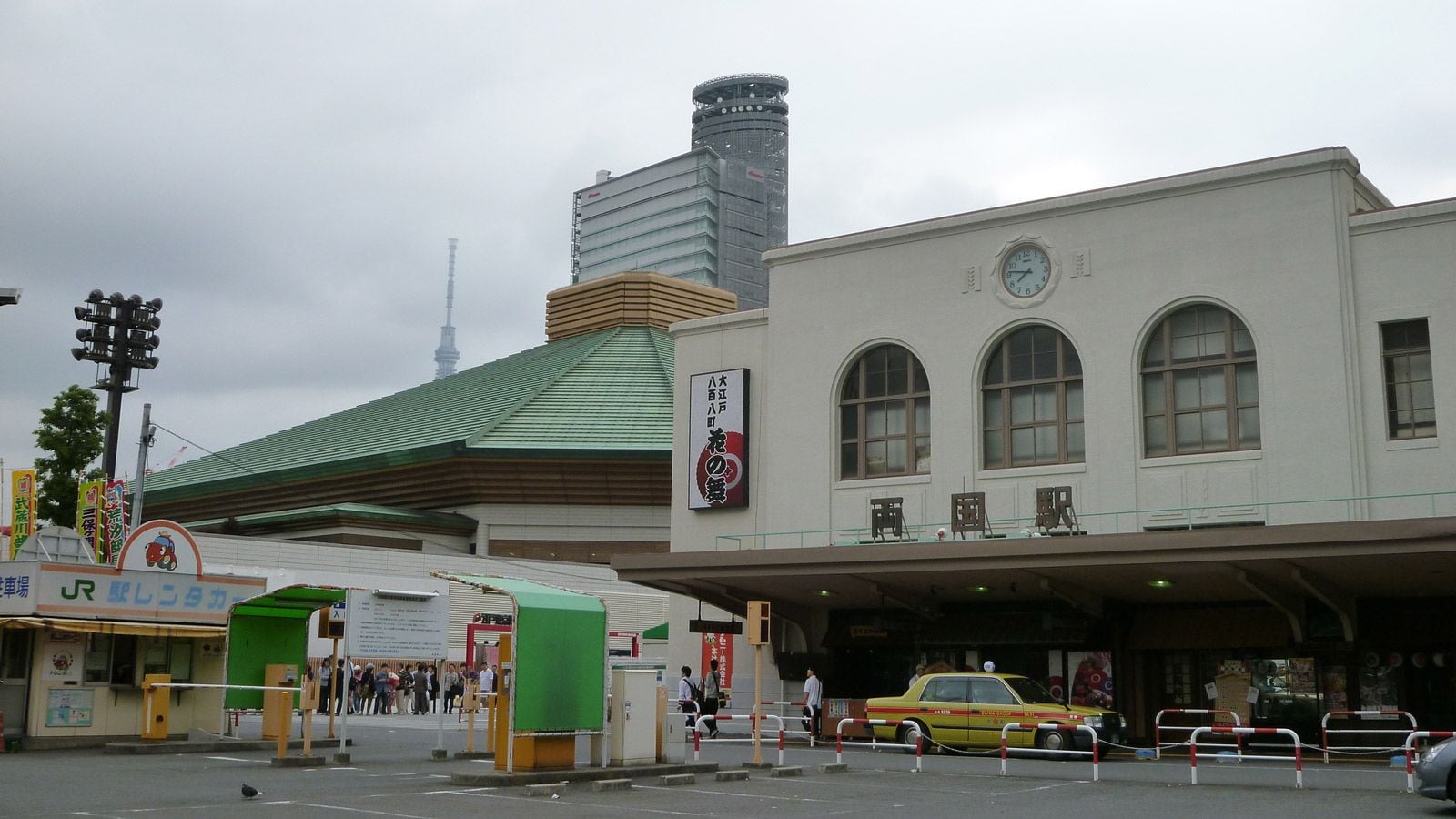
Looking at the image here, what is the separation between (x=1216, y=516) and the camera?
28.3 m

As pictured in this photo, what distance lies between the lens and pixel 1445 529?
22031 mm

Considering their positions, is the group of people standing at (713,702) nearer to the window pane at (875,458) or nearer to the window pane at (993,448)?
the window pane at (875,458)

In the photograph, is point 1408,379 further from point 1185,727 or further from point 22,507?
point 22,507

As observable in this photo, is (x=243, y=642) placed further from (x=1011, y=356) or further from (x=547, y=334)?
(x=547, y=334)

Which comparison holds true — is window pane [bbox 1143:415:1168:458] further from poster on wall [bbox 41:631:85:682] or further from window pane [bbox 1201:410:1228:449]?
poster on wall [bbox 41:631:85:682]

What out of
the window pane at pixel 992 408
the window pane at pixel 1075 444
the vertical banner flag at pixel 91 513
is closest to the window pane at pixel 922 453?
the window pane at pixel 992 408

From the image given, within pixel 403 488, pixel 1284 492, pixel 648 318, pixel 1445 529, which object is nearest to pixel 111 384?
pixel 403 488

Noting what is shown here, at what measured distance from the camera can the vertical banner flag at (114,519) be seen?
36.8 m

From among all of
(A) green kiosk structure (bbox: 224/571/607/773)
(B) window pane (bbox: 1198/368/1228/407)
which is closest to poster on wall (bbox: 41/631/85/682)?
(A) green kiosk structure (bbox: 224/571/607/773)

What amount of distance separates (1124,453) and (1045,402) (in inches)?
91.8

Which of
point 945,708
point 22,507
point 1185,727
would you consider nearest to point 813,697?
point 945,708

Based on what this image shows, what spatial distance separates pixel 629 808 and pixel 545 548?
38.9 meters

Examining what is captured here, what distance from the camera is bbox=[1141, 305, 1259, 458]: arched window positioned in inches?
1131

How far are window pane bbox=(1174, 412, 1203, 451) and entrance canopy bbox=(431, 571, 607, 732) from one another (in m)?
15.2
